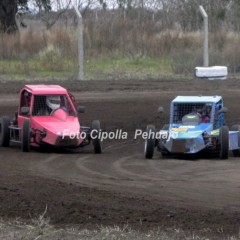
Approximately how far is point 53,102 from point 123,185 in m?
6.47

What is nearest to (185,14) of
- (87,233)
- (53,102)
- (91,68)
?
(91,68)

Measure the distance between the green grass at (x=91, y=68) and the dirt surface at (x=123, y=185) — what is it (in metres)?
7.72

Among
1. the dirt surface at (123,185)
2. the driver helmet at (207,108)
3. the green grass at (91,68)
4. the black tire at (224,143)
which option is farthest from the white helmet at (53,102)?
the green grass at (91,68)

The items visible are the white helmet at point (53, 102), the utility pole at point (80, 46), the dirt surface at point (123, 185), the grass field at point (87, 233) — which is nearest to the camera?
the grass field at point (87, 233)

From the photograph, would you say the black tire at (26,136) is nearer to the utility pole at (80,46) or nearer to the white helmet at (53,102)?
the white helmet at (53,102)

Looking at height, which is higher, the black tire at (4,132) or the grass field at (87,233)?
the grass field at (87,233)

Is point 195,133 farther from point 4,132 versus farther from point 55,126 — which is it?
point 4,132

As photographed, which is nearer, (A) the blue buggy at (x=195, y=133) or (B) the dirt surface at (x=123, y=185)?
(B) the dirt surface at (x=123, y=185)

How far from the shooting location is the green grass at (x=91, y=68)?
92.5 feet

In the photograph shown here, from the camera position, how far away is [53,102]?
672 inches

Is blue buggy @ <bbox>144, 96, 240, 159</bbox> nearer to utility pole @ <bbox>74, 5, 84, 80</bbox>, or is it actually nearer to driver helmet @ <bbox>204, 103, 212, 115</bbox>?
driver helmet @ <bbox>204, 103, 212, 115</bbox>

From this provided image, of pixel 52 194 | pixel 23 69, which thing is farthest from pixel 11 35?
pixel 52 194

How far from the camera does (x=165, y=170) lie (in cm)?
1305

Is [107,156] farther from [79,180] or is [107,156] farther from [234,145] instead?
A: [79,180]
